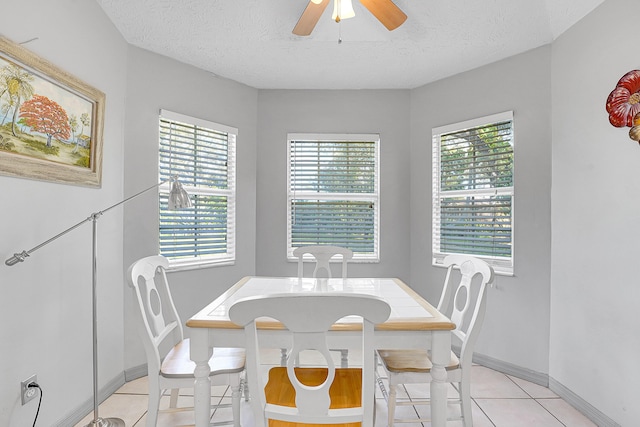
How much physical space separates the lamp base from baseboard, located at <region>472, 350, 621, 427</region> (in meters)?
2.59

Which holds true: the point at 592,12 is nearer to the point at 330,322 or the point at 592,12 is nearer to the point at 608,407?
the point at 608,407

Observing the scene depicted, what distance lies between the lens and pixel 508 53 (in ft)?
9.05

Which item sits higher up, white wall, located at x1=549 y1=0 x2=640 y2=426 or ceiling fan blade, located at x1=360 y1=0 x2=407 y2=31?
ceiling fan blade, located at x1=360 y1=0 x2=407 y2=31

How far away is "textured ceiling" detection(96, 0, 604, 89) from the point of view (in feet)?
7.49

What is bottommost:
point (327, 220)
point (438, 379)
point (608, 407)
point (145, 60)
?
point (608, 407)

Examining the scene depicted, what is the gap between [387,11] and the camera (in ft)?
6.50

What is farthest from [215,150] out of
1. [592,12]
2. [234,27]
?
[592,12]

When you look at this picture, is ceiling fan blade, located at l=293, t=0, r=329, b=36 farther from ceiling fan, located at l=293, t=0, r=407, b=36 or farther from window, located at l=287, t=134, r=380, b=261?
window, located at l=287, t=134, r=380, b=261

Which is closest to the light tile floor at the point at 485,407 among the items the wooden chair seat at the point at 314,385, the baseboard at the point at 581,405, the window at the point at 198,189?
the baseboard at the point at 581,405

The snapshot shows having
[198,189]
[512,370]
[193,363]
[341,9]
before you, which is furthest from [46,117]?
[512,370]

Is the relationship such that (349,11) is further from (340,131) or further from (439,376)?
(439,376)

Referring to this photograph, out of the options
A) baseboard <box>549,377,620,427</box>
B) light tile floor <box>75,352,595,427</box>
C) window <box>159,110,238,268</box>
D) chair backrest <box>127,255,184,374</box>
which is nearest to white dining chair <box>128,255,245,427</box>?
chair backrest <box>127,255,184,374</box>

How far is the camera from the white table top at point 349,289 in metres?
1.46

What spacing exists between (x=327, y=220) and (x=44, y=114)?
2343mm
